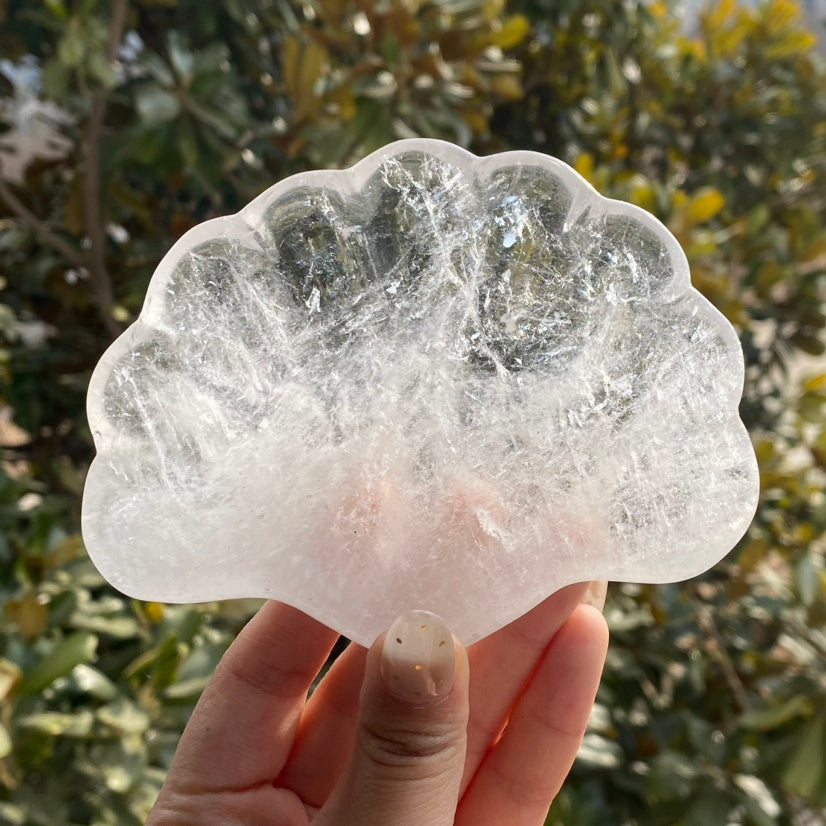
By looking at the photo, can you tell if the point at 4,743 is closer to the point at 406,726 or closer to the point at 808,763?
the point at 406,726

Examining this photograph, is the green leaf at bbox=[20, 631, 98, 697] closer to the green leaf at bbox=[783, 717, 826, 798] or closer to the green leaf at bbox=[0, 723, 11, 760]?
the green leaf at bbox=[0, 723, 11, 760]

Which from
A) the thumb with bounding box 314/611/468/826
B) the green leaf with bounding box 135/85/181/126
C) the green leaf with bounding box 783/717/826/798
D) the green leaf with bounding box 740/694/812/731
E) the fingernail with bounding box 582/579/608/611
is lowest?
the green leaf with bounding box 783/717/826/798

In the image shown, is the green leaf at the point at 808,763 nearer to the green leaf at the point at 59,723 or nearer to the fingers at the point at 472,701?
the fingers at the point at 472,701

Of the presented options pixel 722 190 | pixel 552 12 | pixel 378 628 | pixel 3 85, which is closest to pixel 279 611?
pixel 378 628

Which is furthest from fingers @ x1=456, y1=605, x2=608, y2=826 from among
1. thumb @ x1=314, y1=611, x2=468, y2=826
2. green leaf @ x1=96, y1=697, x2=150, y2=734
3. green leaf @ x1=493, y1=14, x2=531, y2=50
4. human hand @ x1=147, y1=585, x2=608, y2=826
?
green leaf @ x1=493, y1=14, x2=531, y2=50

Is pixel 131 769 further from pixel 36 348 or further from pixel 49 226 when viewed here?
pixel 49 226

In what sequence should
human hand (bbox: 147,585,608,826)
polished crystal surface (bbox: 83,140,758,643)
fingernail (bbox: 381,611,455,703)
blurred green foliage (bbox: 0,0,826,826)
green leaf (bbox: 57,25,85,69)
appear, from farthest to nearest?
green leaf (bbox: 57,25,85,69), blurred green foliage (bbox: 0,0,826,826), human hand (bbox: 147,585,608,826), polished crystal surface (bbox: 83,140,758,643), fingernail (bbox: 381,611,455,703)
